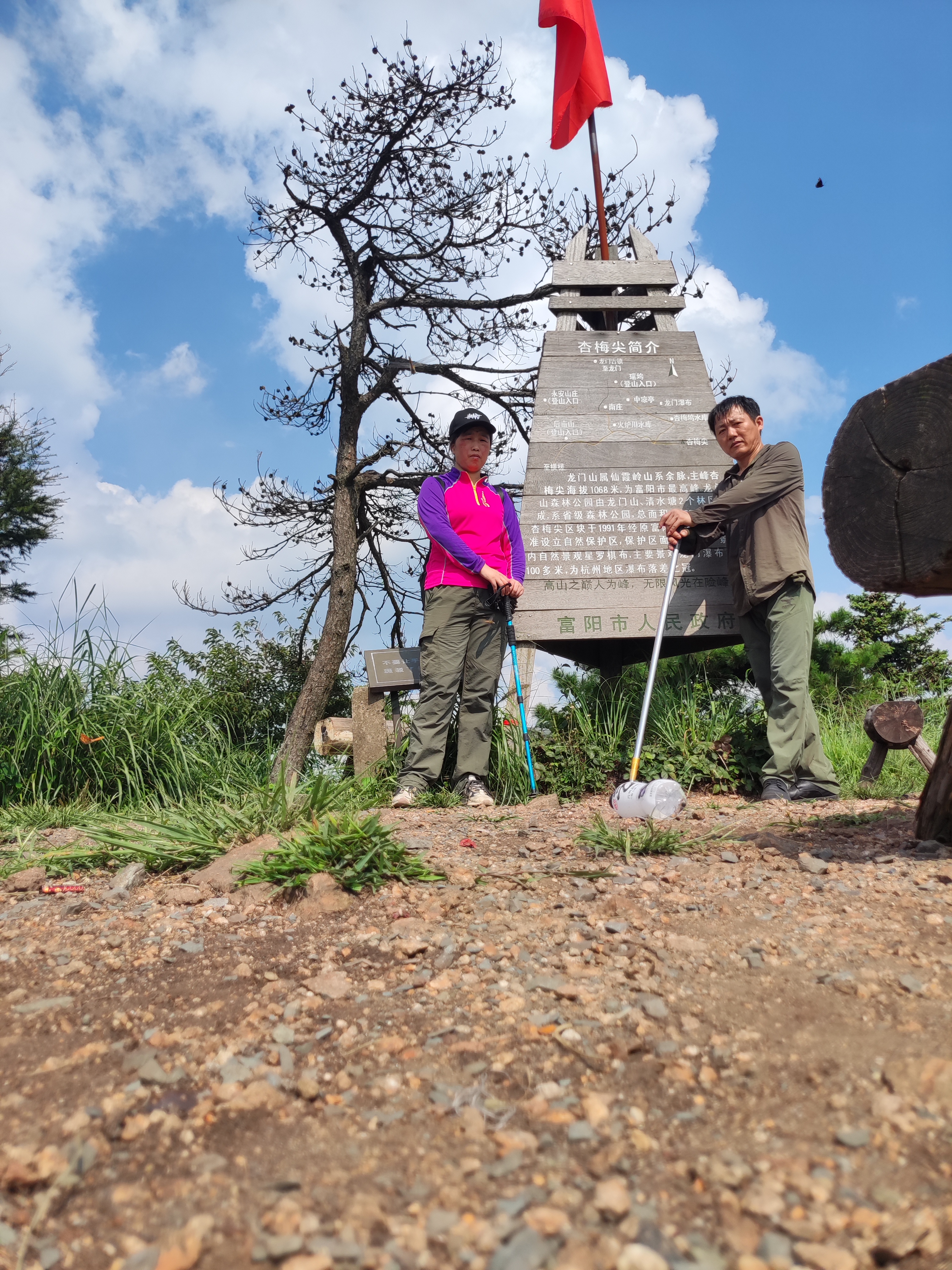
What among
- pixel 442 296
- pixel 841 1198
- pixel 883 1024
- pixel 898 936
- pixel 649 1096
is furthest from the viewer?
pixel 442 296

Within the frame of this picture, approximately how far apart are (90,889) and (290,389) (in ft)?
23.2

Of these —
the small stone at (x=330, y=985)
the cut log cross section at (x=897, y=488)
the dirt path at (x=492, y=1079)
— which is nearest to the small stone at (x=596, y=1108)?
the dirt path at (x=492, y=1079)

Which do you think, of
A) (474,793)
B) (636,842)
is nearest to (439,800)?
(474,793)

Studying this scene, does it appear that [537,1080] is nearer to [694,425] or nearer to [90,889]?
[90,889]

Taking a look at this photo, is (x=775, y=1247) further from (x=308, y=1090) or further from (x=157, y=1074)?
(x=157, y=1074)

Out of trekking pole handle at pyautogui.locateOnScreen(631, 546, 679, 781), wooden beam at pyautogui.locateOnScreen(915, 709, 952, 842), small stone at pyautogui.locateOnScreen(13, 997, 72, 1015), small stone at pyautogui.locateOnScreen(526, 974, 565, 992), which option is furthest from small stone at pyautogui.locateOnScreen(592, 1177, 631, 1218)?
trekking pole handle at pyautogui.locateOnScreen(631, 546, 679, 781)

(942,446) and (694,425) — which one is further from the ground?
(694,425)

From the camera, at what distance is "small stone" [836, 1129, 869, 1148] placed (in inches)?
52.8

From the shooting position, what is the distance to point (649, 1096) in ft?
4.99

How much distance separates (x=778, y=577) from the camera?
16.3ft

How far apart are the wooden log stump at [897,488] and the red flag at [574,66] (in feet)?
18.6

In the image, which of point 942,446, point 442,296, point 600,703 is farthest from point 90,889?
point 442,296

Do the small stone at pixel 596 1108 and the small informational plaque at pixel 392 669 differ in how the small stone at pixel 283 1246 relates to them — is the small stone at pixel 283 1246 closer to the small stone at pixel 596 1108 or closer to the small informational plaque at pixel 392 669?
the small stone at pixel 596 1108

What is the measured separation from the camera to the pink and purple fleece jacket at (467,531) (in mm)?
5270
